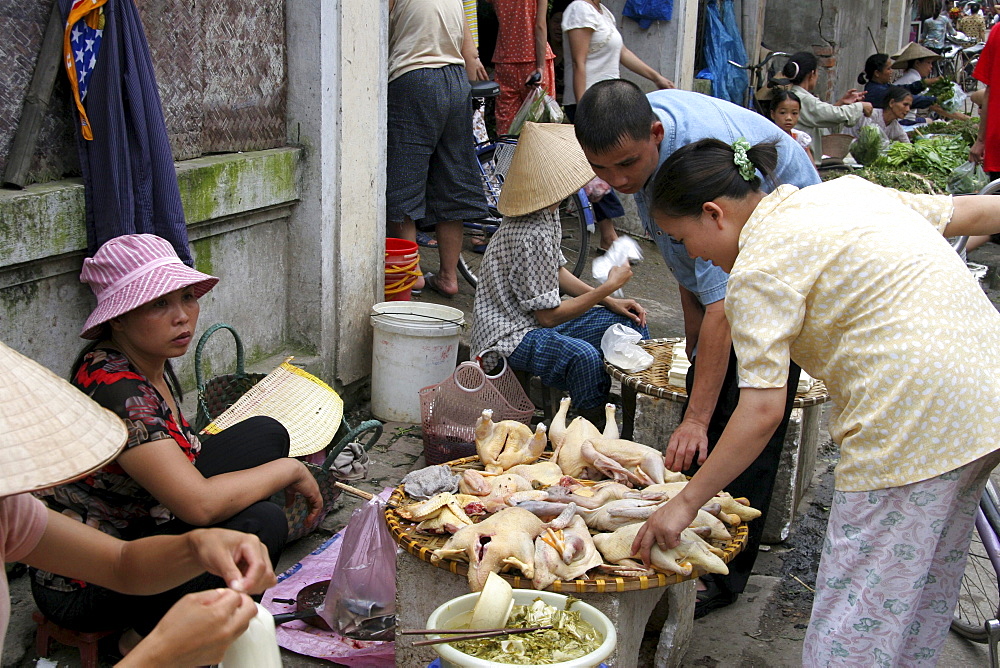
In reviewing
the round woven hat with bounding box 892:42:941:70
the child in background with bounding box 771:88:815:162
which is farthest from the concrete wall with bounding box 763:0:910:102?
the child in background with bounding box 771:88:815:162

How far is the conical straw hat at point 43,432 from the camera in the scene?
135 centimetres

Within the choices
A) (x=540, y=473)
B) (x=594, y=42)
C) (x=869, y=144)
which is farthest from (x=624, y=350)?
(x=869, y=144)

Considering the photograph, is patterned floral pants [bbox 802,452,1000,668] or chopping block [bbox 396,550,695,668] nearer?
patterned floral pants [bbox 802,452,1000,668]

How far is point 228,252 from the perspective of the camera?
4.12 meters

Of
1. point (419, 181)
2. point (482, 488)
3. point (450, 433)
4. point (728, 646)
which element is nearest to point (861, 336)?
point (482, 488)

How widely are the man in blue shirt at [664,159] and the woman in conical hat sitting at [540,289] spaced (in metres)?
0.81

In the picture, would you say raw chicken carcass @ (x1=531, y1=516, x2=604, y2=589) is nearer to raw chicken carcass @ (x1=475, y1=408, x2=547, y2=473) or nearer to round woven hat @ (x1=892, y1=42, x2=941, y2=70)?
raw chicken carcass @ (x1=475, y1=408, x2=547, y2=473)

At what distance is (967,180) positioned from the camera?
28.0 feet

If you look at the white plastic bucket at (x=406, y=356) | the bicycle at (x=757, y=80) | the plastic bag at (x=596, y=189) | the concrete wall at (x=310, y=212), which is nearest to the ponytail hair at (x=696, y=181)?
the concrete wall at (x=310, y=212)

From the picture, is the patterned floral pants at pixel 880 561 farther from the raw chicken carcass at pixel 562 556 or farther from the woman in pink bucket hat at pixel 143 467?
the woman in pink bucket hat at pixel 143 467

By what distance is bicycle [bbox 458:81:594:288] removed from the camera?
643 centimetres

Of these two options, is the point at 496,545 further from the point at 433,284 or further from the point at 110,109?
the point at 433,284

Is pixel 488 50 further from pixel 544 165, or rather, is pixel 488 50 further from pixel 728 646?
pixel 728 646

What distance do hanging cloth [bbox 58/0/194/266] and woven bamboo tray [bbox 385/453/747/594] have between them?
1.38 meters
